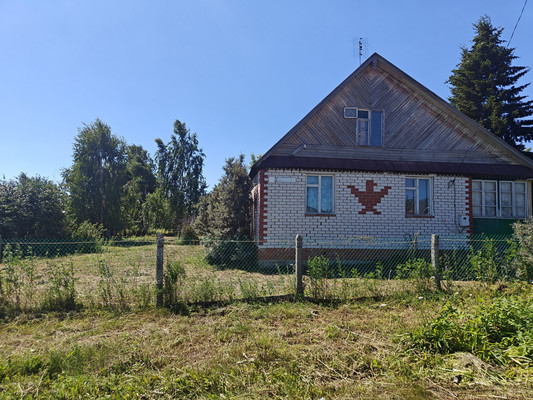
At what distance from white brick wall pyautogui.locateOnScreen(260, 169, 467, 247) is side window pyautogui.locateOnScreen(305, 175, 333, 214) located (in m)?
0.21

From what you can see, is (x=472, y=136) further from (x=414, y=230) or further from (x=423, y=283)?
(x=423, y=283)

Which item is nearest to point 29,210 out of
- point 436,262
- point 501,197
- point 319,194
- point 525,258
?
point 319,194

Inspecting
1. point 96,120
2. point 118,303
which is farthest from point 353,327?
point 96,120

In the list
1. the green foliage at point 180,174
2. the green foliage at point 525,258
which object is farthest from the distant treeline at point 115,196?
the green foliage at point 525,258

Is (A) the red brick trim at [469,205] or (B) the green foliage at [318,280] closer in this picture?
(B) the green foliage at [318,280]

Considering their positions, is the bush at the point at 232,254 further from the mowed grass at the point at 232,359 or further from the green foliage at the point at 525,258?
the green foliage at the point at 525,258

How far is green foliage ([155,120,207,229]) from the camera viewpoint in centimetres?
2680

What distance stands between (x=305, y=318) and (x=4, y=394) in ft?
12.1

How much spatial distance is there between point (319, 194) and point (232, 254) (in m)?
3.72

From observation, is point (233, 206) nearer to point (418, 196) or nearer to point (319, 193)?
point (319, 193)

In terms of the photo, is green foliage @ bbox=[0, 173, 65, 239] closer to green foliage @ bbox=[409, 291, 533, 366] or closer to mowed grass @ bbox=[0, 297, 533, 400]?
mowed grass @ bbox=[0, 297, 533, 400]

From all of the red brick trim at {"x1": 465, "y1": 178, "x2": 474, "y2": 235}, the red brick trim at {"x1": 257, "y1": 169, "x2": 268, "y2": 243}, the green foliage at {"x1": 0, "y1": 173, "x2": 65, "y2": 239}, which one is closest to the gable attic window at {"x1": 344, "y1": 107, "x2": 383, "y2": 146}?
the red brick trim at {"x1": 465, "y1": 178, "x2": 474, "y2": 235}

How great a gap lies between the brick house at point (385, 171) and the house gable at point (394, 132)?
38 millimetres

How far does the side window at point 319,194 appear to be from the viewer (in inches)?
412
